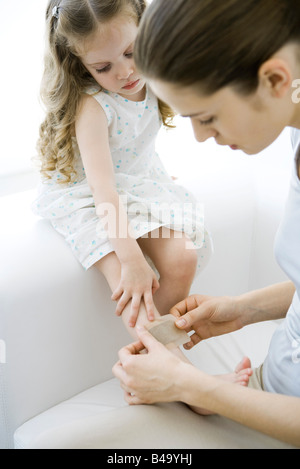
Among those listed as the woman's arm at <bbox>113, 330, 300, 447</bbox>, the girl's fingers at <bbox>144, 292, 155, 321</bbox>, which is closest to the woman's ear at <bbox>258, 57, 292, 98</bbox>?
the woman's arm at <bbox>113, 330, 300, 447</bbox>

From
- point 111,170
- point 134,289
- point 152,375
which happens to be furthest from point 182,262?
point 152,375

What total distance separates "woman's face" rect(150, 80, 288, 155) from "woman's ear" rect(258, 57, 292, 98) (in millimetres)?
12

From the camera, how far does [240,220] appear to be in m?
1.51

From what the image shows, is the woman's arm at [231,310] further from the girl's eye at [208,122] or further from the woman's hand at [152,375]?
the girl's eye at [208,122]

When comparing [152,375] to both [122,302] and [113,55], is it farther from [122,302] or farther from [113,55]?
[113,55]

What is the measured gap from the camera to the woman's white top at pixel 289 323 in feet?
2.97

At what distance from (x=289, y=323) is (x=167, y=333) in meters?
0.23

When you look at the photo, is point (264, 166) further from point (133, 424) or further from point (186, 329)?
point (133, 424)

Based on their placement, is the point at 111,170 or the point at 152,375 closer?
the point at 152,375

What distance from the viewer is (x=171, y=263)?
1.25 m

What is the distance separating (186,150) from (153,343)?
1118 millimetres

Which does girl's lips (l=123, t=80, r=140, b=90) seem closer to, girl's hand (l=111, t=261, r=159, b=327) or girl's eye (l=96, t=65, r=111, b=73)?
girl's eye (l=96, t=65, r=111, b=73)

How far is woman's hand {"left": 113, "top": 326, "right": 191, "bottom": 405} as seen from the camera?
90 centimetres
